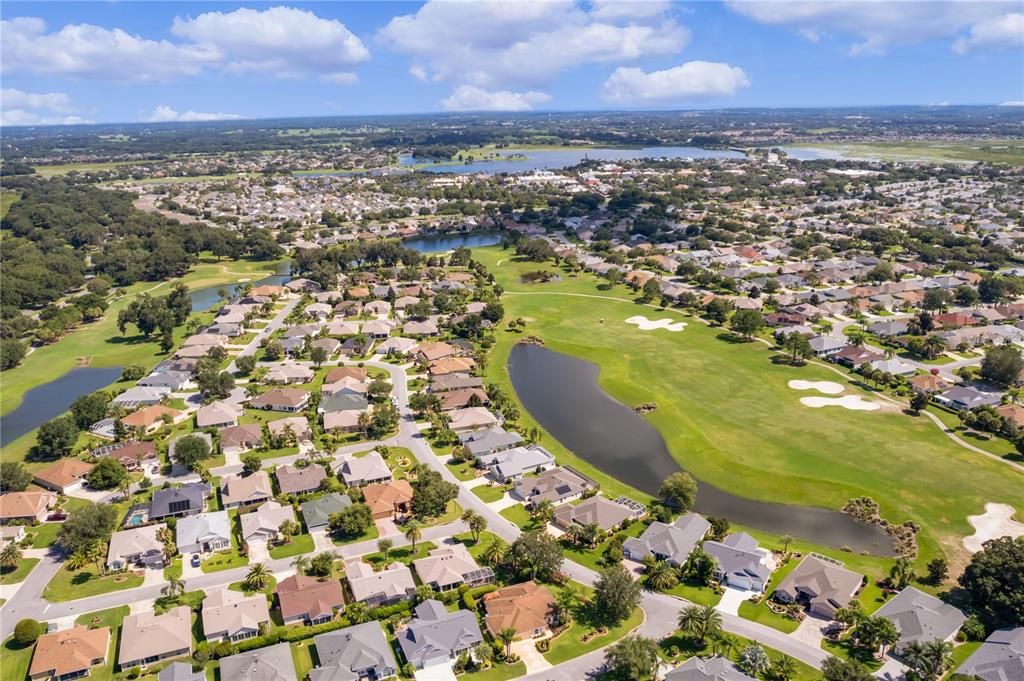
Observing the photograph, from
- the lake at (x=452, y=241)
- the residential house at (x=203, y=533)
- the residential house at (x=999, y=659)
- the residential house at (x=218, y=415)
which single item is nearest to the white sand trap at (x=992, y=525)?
the residential house at (x=999, y=659)

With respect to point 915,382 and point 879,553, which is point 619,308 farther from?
point 879,553

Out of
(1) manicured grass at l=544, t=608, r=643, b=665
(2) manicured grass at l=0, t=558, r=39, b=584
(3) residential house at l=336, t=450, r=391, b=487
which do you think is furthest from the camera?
(3) residential house at l=336, t=450, r=391, b=487

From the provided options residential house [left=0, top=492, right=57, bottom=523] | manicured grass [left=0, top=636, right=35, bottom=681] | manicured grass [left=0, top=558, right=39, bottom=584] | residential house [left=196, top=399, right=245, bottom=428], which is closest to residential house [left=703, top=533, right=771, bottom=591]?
manicured grass [left=0, top=636, right=35, bottom=681]

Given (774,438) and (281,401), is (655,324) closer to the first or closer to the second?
(774,438)

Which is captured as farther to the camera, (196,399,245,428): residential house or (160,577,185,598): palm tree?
(196,399,245,428): residential house

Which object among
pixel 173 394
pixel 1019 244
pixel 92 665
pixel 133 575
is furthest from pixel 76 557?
pixel 1019 244

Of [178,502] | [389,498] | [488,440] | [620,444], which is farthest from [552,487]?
[178,502]

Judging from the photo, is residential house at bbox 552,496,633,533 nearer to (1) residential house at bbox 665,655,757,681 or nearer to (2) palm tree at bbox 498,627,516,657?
(2) palm tree at bbox 498,627,516,657

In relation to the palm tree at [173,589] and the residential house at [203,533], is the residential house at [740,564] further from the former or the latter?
the palm tree at [173,589]
